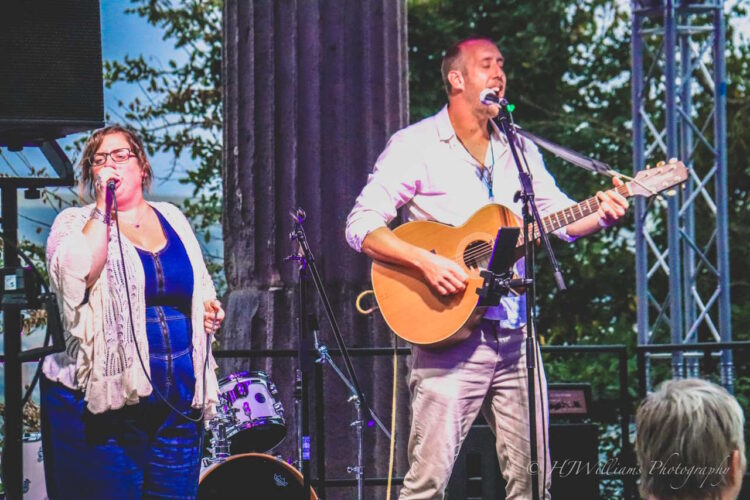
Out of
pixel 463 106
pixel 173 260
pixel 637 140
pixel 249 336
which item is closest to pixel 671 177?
pixel 463 106

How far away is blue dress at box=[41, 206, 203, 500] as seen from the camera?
3689 millimetres

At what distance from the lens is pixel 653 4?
8.45 meters

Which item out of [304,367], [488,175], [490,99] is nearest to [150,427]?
[304,367]

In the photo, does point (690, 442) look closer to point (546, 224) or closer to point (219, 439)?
point (546, 224)

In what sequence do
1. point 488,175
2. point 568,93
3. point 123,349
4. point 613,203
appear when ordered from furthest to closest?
1. point 568,93
2. point 488,175
3. point 613,203
4. point 123,349

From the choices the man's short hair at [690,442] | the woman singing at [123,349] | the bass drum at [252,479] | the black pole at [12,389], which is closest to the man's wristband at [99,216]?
the woman singing at [123,349]

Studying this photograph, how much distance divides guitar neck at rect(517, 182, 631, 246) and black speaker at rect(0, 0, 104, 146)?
5.53 ft

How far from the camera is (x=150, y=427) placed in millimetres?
3812

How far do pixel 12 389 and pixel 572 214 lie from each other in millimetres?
2095

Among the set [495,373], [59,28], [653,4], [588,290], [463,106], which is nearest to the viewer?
[59,28]

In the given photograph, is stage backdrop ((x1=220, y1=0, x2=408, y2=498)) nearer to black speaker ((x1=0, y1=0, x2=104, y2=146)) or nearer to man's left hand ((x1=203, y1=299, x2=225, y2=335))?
man's left hand ((x1=203, y1=299, x2=225, y2=335))

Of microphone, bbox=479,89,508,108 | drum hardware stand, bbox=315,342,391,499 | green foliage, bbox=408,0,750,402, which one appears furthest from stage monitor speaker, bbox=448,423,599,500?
green foliage, bbox=408,0,750,402

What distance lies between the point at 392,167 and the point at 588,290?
8.79 metres

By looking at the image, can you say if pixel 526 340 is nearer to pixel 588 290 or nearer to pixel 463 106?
pixel 463 106
